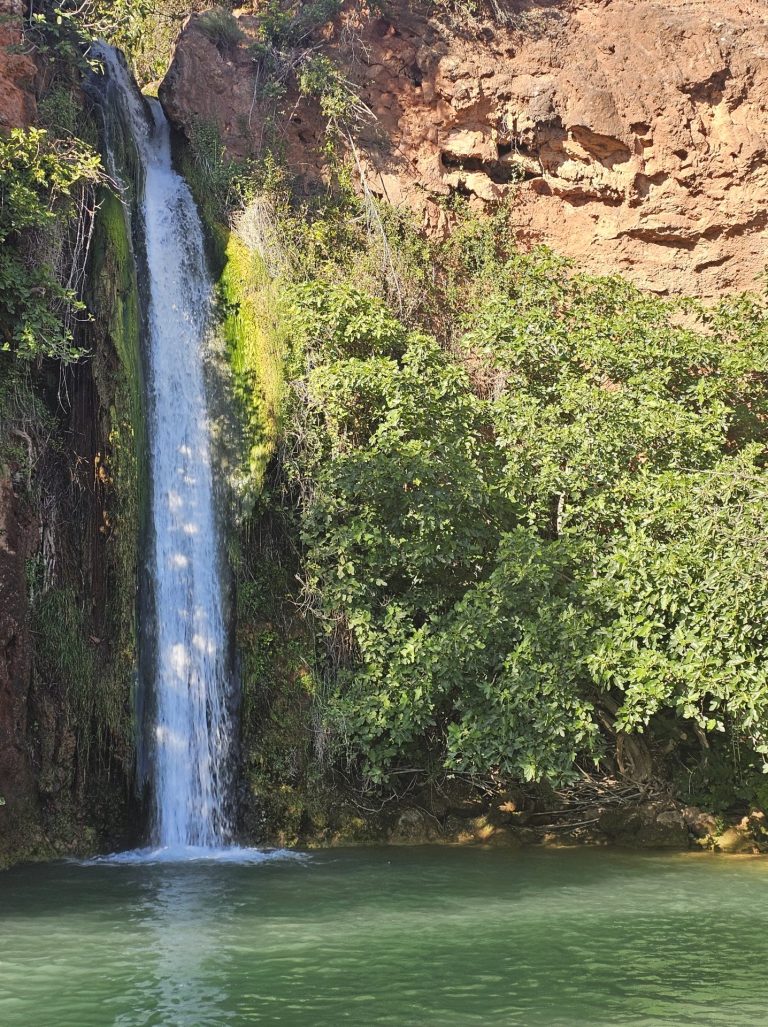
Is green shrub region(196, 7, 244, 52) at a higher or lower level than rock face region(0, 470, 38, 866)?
higher

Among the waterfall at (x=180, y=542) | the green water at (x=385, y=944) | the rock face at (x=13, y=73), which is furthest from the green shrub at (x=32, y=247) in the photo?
the green water at (x=385, y=944)

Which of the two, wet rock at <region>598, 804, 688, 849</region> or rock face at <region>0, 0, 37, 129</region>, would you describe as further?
rock face at <region>0, 0, 37, 129</region>

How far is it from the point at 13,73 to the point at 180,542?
6847 millimetres

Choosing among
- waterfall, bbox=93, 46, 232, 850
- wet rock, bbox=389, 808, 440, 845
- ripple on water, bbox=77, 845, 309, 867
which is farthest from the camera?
wet rock, bbox=389, 808, 440, 845

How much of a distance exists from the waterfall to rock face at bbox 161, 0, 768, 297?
4024 millimetres

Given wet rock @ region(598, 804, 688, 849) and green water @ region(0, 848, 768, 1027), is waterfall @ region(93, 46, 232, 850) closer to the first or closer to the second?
green water @ region(0, 848, 768, 1027)

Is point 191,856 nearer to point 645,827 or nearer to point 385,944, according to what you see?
point 385,944

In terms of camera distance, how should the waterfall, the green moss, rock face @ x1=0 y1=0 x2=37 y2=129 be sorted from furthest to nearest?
the green moss, rock face @ x1=0 y1=0 x2=37 y2=129, the waterfall

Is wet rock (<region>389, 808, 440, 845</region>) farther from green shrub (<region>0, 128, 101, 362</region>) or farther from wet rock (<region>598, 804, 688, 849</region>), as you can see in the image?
green shrub (<region>0, 128, 101, 362</region>)

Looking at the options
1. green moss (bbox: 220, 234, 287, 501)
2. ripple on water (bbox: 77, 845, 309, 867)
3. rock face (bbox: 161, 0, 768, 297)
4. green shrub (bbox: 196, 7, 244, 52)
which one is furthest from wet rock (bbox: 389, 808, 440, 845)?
green shrub (bbox: 196, 7, 244, 52)

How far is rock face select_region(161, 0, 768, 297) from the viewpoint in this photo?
20.9 metres

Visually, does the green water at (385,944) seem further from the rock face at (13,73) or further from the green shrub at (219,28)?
the green shrub at (219,28)

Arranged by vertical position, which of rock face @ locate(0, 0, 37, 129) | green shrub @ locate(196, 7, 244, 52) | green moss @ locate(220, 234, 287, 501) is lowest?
green moss @ locate(220, 234, 287, 501)

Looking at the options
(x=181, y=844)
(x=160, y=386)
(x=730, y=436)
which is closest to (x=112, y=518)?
(x=160, y=386)
